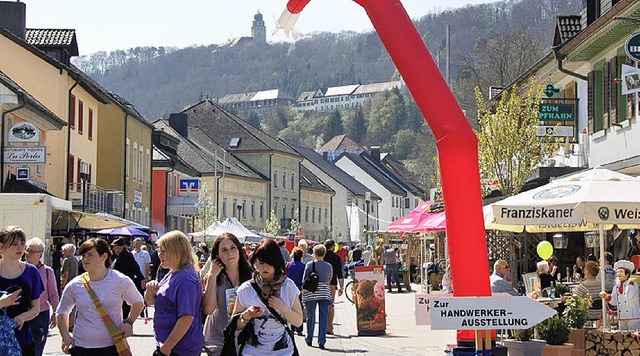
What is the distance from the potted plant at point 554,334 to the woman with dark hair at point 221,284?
5.38 metres

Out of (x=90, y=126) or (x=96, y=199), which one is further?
(x=90, y=126)

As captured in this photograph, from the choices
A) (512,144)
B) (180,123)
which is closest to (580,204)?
(512,144)

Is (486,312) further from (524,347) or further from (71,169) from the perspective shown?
(71,169)

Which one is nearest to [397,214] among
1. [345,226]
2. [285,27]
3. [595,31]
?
[345,226]

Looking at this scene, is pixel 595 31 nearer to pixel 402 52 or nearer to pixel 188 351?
pixel 402 52

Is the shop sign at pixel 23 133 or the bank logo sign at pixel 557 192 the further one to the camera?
the shop sign at pixel 23 133

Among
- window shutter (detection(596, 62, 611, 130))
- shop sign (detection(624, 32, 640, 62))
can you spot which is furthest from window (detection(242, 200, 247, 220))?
shop sign (detection(624, 32, 640, 62))

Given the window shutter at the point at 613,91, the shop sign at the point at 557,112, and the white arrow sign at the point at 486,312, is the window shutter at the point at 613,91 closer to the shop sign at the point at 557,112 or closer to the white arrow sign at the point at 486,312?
the shop sign at the point at 557,112

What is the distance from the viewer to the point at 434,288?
38.9m

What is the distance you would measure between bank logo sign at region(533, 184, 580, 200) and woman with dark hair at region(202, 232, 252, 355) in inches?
281

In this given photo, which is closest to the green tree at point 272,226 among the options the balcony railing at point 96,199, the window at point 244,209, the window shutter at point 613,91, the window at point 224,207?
the window at point 244,209

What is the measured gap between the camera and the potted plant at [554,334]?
13.2 meters

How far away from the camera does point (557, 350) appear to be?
13109 millimetres

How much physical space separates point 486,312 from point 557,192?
715 centimetres
